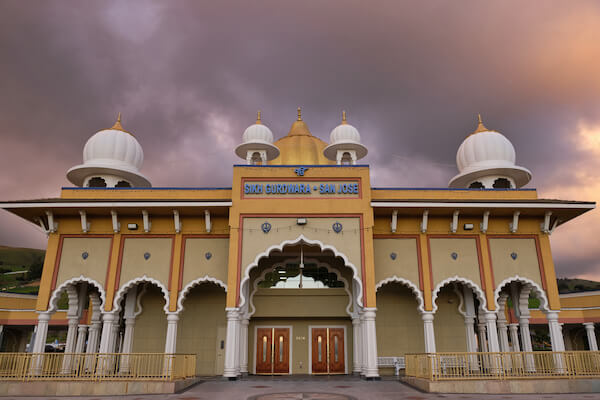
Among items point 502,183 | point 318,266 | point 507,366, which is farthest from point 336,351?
point 502,183

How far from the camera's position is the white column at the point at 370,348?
1548 cm

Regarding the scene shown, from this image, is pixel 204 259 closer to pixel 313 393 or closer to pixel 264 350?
pixel 264 350

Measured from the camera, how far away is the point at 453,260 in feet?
57.3

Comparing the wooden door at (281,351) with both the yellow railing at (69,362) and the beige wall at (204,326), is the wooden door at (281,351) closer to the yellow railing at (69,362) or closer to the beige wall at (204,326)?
the beige wall at (204,326)

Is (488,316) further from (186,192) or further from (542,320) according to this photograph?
(186,192)

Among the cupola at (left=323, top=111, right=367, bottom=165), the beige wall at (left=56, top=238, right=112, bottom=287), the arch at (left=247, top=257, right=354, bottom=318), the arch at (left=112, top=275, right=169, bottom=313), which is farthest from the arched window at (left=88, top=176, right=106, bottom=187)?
the cupola at (left=323, top=111, right=367, bottom=165)

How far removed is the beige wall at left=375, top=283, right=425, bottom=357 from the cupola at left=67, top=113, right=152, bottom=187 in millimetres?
13051

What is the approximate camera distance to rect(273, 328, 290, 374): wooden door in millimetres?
19156

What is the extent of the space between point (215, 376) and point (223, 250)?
562cm

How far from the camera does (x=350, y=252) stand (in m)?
16.5

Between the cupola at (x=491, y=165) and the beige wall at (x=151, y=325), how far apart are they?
618 inches

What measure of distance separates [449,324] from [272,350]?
818 cm

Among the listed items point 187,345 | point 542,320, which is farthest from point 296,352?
point 542,320

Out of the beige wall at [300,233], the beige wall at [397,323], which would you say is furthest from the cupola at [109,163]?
the beige wall at [397,323]
